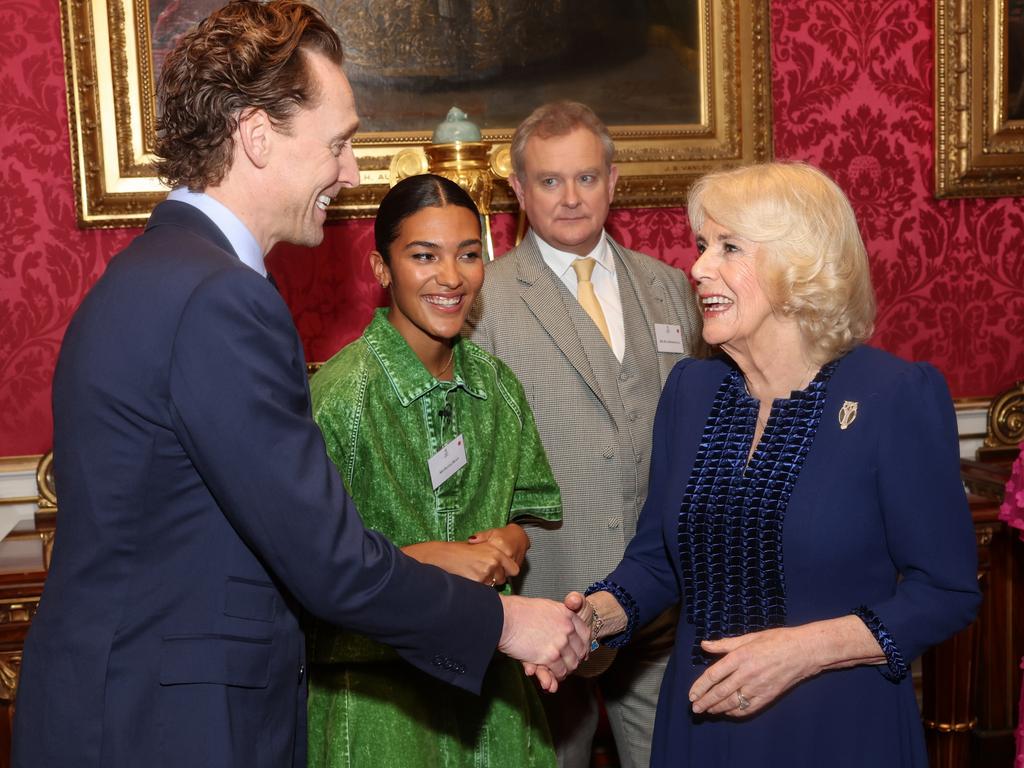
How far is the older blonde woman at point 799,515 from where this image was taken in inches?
78.1

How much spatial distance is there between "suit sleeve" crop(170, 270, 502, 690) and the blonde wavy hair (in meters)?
0.85

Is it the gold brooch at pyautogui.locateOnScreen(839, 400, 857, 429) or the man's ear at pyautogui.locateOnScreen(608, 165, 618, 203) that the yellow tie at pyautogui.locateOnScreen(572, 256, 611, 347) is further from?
the gold brooch at pyautogui.locateOnScreen(839, 400, 857, 429)

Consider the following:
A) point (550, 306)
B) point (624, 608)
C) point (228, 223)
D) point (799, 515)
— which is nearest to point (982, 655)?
point (550, 306)

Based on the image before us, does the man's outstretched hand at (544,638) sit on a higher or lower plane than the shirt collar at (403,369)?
lower

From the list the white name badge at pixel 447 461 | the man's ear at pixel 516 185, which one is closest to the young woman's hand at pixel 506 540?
the white name badge at pixel 447 461


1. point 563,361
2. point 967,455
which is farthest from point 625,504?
point 967,455

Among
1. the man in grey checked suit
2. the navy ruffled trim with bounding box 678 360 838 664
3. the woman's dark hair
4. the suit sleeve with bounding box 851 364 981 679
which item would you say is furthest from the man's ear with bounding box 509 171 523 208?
the suit sleeve with bounding box 851 364 981 679

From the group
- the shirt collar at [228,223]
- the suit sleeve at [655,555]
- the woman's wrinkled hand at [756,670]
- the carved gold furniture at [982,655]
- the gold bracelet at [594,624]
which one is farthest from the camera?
the carved gold furniture at [982,655]

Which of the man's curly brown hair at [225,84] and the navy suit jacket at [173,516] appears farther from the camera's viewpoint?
the man's curly brown hair at [225,84]

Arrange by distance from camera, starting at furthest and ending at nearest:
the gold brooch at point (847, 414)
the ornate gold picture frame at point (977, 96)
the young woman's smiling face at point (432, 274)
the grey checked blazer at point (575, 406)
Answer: the ornate gold picture frame at point (977, 96)
the grey checked blazer at point (575, 406)
the young woman's smiling face at point (432, 274)
the gold brooch at point (847, 414)

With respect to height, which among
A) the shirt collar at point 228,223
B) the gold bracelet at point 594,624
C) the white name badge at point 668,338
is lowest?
the gold bracelet at point 594,624

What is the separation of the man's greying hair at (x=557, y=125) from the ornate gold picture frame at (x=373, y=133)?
57cm

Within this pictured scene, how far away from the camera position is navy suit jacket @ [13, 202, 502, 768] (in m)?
1.61

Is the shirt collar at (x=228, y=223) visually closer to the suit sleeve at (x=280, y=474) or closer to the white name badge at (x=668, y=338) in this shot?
the suit sleeve at (x=280, y=474)
